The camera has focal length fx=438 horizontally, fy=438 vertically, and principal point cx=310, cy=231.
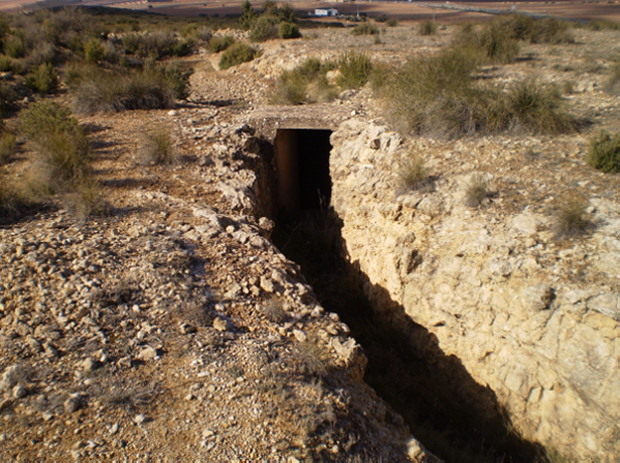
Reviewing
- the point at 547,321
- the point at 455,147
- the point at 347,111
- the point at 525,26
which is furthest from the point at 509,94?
the point at 525,26

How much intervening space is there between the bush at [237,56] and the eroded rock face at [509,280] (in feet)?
36.4

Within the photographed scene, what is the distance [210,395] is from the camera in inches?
127

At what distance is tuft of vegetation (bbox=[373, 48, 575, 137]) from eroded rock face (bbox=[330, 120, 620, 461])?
12.6 inches

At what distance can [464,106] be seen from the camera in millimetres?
6883

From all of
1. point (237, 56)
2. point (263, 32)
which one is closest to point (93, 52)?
point (237, 56)

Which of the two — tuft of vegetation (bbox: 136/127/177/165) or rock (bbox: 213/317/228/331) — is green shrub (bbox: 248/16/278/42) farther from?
rock (bbox: 213/317/228/331)

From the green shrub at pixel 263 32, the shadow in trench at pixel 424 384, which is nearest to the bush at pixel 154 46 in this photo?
the green shrub at pixel 263 32

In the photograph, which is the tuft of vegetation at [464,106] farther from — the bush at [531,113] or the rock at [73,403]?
the rock at [73,403]

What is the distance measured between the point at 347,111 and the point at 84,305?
627 centimetres

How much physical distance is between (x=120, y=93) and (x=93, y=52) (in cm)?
812

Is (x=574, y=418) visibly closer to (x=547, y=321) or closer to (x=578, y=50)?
(x=547, y=321)

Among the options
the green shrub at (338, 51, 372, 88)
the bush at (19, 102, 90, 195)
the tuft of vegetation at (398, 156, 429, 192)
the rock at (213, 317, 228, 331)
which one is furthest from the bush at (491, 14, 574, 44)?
the rock at (213, 317, 228, 331)

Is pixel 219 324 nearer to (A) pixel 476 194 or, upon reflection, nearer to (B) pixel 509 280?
(B) pixel 509 280

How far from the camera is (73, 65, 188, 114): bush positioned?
8906 mm
